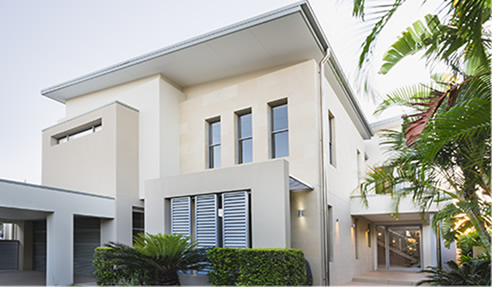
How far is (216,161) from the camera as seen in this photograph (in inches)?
596

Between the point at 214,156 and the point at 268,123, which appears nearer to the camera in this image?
the point at 268,123

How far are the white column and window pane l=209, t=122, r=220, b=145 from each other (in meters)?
5.35

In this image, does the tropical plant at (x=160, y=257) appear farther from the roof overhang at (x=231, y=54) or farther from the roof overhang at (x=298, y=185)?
the roof overhang at (x=231, y=54)

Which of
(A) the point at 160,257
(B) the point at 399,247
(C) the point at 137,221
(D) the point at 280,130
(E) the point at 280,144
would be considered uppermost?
(D) the point at 280,130

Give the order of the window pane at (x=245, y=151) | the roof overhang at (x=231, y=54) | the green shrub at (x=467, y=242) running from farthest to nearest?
the green shrub at (x=467, y=242), the window pane at (x=245, y=151), the roof overhang at (x=231, y=54)

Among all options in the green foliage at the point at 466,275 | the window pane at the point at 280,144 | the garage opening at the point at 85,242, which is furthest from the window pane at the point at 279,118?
the garage opening at the point at 85,242

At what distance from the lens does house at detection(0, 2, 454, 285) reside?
1167cm

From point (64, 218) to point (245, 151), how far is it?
5.99m

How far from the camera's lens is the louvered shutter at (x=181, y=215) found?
484 inches

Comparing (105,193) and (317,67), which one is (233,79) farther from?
(105,193)

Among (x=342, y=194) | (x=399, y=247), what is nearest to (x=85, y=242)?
(x=342, y=194)

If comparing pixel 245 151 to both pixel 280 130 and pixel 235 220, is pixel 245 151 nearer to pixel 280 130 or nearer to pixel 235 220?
pixel 280 130

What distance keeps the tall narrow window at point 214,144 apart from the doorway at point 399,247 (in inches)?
457

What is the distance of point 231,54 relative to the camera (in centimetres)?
1426
